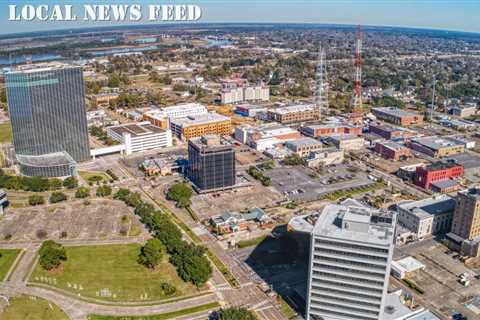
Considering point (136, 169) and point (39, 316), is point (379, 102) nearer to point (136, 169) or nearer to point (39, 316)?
point (136, 169)

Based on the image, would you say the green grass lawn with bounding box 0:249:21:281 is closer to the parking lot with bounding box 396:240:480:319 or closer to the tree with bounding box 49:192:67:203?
the tree with bounding box 49:192:67:203

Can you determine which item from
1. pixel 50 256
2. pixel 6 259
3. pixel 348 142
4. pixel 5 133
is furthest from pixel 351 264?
pixel 5 133

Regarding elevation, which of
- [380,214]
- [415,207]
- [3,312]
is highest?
[380,214]

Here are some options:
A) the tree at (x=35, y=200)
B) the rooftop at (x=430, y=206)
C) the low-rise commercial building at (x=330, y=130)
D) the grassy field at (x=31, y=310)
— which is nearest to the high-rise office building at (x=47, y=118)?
the tree at (x=35, y=200)

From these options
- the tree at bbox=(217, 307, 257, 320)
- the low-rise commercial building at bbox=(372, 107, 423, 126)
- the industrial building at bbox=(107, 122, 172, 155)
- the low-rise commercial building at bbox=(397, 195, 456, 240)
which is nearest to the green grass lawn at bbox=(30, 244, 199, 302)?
the tree at bbox=(217, 307, 257, 320)

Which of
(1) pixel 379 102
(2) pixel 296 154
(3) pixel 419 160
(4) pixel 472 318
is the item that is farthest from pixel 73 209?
(1) pixel 379 102
